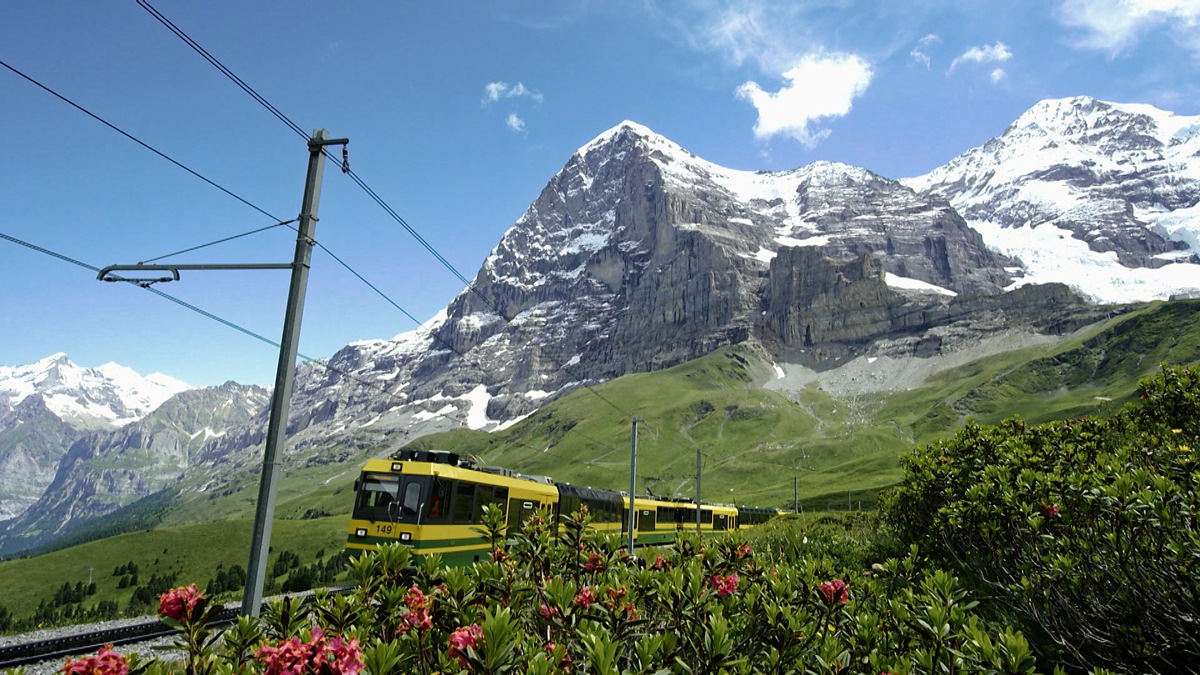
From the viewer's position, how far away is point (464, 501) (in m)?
24.3

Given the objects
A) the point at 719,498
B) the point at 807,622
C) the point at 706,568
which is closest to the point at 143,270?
the point at 706,568

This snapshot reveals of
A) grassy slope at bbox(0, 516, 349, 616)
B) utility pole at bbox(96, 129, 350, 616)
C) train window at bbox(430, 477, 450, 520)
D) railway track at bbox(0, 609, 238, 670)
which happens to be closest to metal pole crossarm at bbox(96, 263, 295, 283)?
utility pole at bbox(96, 129, 350, 616)

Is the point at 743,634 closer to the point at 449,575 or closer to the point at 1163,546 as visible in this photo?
the point at 449,575

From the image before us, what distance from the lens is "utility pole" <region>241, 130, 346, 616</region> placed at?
11523mm

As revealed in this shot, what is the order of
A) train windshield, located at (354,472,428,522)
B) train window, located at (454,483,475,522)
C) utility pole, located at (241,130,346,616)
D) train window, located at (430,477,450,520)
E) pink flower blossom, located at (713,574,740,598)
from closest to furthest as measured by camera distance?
pink flower blossom, located at (713,574,740,598) → utility pole, located at (241,130,346,616) → train windshield, located at (354,472,428,522) → train window, located at (430,477,450,520) → train window, located at (454,483,475,522)

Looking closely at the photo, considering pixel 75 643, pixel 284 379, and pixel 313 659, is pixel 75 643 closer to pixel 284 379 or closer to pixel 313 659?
pixel 284 379

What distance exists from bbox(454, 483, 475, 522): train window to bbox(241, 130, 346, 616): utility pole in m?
11.5

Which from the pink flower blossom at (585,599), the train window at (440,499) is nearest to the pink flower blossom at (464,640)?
the pink flower blossom at (585,599)

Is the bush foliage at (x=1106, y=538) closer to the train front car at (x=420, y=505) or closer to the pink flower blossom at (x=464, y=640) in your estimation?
the pink flower blossom at (x=464, y=640)

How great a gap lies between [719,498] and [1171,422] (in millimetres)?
164063

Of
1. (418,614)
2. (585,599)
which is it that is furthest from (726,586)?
(418,614)

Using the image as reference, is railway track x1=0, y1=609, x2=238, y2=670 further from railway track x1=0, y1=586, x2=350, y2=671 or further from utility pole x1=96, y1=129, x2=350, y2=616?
utility pole x1=96, y1=129, x2=350, y2=616

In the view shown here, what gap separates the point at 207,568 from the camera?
9700cm

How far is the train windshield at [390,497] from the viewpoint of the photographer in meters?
22.5
